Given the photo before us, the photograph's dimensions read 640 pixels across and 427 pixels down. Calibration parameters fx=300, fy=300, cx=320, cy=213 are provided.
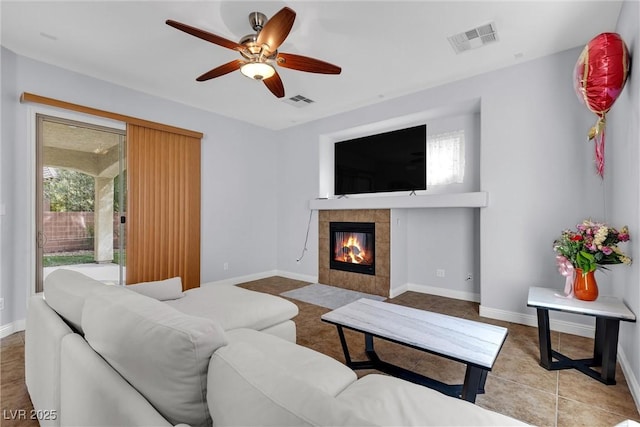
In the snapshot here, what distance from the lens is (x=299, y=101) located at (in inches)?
165

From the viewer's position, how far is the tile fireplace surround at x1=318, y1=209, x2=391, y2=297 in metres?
4.12

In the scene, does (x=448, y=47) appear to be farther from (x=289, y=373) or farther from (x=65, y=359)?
(x=65, y=359)

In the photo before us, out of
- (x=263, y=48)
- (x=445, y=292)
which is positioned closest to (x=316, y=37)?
(x=263, y=48)

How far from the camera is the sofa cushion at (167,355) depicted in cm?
78

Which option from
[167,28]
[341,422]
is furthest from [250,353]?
[167,28]

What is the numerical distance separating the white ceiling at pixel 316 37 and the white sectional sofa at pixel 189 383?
90.1 inches

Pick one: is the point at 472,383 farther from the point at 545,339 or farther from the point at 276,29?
the point at 276,29

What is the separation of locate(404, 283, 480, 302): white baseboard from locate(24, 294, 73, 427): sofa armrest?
399cm

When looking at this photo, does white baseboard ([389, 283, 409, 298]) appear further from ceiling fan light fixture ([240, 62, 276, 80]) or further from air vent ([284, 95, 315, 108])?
ceiling fan light fixture ([240, 62, 276, 80])

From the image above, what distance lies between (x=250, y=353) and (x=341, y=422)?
33 cm

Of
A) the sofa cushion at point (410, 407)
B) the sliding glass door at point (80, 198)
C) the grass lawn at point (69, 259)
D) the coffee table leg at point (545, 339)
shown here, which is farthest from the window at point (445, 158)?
the grass lawn at point (69, 259)

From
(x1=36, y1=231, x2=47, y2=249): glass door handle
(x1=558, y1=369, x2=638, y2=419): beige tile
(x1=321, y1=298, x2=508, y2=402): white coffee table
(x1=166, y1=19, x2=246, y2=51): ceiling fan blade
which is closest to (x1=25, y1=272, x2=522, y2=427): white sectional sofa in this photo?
(x1=321, y1=298, x2=508, y2=402): white coffee table

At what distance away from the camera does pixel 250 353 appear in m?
0.75

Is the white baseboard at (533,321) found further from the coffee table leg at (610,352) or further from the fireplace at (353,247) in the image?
the fireplace at (353,247)
